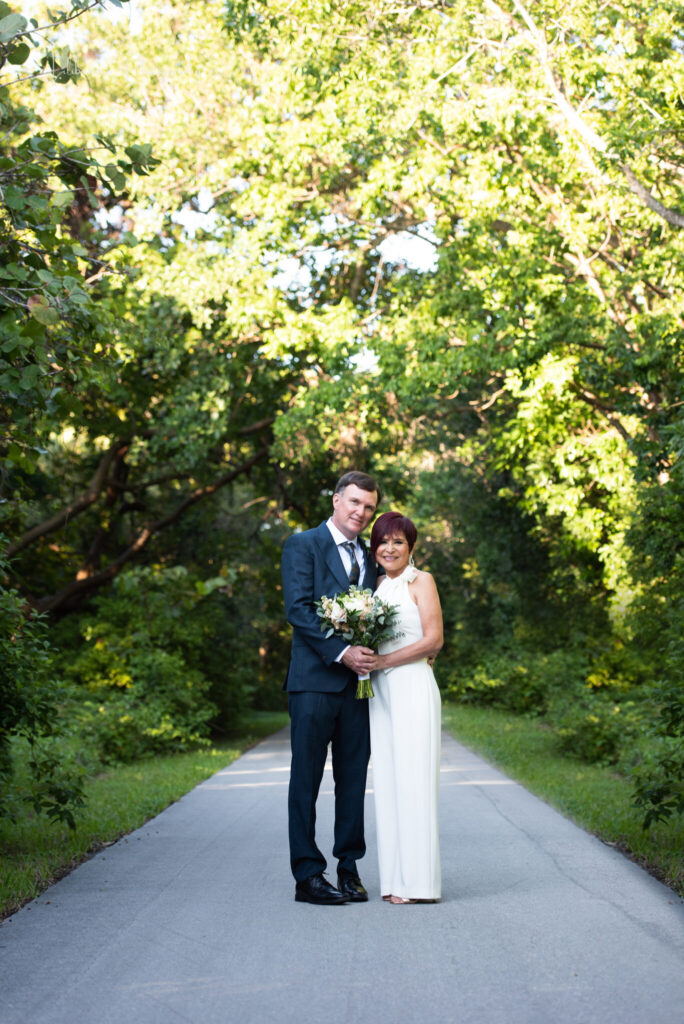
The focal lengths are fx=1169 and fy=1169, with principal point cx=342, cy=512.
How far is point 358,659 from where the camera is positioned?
676 centimetres

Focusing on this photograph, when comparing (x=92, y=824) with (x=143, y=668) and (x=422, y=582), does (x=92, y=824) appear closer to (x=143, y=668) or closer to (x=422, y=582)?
(x=422, y=582)

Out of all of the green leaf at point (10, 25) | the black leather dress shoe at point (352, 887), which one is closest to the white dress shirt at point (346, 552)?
the black leather dress shoe at point (352, 887)

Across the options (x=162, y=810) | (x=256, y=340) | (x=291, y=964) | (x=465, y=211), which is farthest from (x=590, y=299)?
(x=291, y=964)

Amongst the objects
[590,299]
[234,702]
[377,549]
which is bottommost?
[234,702]

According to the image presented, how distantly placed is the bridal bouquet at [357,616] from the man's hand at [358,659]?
4cm

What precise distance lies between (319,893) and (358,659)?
1326 mm

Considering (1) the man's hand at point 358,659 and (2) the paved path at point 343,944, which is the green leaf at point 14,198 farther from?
(2) the paved path at point 343,944

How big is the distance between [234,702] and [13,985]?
72.3 feet

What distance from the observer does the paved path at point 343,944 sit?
4594 mm

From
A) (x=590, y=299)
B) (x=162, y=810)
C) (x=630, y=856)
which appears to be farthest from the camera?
(x=590, y=299)

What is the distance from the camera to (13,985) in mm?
4949

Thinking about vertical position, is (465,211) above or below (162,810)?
above

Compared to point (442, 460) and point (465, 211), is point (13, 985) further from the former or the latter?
point (442, 460)

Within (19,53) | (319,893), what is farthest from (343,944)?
(19,53)
